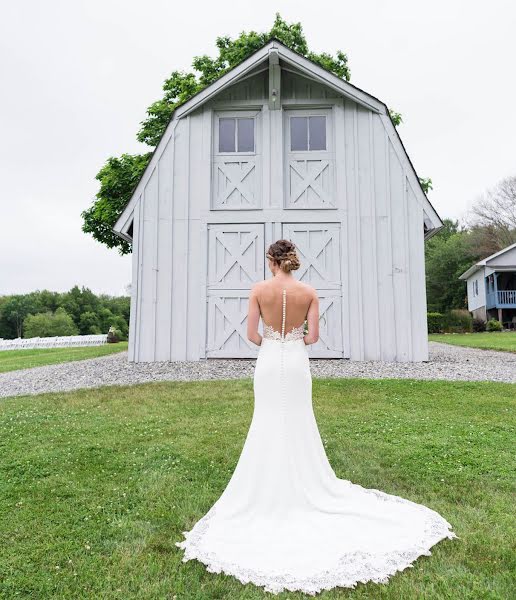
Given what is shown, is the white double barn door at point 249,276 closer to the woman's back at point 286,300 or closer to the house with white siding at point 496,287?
the woman's back at point 286,300

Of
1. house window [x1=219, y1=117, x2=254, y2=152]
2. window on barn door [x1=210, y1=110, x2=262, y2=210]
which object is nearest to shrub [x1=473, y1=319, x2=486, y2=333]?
window on barn door [x1=210, y1=110, x2=262, y2=210]

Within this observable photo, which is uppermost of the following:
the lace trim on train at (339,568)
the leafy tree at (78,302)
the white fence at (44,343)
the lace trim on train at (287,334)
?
the leafy tree at (78,302)

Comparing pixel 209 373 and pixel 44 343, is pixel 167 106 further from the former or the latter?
pixel 44 343

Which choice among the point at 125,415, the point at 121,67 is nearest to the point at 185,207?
the point at 125,415

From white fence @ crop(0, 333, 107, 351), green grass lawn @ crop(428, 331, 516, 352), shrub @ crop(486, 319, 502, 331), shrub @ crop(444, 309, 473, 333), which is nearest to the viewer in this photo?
green grass lawn @ crop(428, 331, 516, 352)

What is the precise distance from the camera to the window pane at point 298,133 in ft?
41.1

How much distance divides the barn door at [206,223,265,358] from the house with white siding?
28.0m

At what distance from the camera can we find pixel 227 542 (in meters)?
3.28

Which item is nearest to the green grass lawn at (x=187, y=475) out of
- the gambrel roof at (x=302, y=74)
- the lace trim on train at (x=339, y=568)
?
the lace trim on train at (x=339, y=568)

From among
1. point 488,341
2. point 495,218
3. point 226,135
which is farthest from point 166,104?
point 495,218

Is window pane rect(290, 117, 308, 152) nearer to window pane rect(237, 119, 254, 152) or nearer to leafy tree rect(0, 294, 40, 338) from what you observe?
window pane rect(237, 119, 254, 152)

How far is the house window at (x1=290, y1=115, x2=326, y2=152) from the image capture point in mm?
12531

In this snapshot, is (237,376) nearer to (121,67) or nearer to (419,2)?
(419,2)

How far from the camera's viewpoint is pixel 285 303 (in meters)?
3.82
